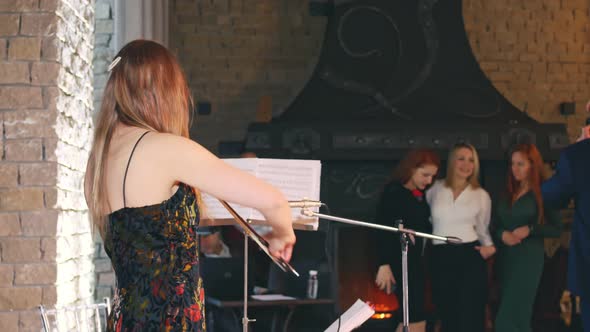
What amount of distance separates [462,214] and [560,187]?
1737 millimetres

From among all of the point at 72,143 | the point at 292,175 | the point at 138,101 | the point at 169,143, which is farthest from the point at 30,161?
the point at 169,143

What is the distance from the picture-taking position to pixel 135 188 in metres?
2.21

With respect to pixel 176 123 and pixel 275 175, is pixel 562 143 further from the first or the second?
pixel 176 123

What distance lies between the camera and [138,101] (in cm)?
223

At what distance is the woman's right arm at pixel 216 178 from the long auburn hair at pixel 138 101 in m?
0.09

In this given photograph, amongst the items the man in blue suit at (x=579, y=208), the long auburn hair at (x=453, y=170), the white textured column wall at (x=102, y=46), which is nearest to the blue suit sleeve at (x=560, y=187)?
the man in blue suit at (x=579, y=208)

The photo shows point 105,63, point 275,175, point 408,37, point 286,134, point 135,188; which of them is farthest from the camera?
point 408,37

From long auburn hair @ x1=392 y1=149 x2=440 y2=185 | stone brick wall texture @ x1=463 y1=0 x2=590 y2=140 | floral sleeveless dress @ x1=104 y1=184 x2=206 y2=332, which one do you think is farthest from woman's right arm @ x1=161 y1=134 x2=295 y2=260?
stone brick wall texture @ x1=463 y1=0 x2=590 y2=140

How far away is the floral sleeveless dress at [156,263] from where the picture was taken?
2227 millimetres

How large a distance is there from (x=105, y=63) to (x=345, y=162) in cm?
363

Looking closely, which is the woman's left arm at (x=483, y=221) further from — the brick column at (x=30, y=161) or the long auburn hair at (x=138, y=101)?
the long auburn hair at (x=138, y=101)

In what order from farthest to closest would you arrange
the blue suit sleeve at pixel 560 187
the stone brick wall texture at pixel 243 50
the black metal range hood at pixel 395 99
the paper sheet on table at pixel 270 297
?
the stone brick wall texture at pixel 243 50 < the black metal range hood at pixel 395 99 < the paper sheet on table at pixel 270 297 < the blue suit sleeve at pixel 560 187

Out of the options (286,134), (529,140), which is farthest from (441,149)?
(286,134)

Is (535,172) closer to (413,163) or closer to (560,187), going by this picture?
(413,163)
